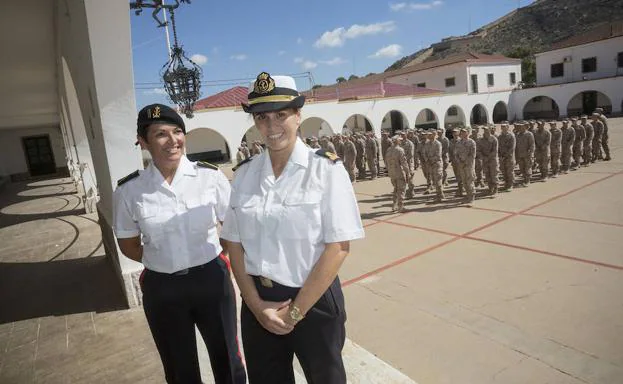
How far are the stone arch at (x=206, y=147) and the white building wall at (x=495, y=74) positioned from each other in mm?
21542

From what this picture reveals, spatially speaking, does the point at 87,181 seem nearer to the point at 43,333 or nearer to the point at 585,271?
the point at 43,333

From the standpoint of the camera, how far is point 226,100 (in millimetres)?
21422

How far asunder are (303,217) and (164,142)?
3.64 ft

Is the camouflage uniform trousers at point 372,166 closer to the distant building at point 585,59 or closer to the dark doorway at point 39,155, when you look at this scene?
the dark doorway at point 39,155

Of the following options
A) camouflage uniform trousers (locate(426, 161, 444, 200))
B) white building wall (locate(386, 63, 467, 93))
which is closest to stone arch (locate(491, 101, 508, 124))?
white building wall (locate(386, 63, 467, 93))

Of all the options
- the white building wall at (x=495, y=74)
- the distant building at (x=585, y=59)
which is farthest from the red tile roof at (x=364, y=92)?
the distant building at (x=585, y=59)

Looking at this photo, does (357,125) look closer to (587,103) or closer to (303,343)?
(587,103)

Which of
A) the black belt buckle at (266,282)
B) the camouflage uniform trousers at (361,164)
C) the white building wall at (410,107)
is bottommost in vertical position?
the camouflage uniform trousers at (361,164)

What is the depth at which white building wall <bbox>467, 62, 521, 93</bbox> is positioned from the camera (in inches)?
1256

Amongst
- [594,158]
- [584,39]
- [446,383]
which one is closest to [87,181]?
[446,383]

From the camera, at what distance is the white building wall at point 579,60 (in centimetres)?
2941

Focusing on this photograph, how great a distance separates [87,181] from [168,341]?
9.97 m

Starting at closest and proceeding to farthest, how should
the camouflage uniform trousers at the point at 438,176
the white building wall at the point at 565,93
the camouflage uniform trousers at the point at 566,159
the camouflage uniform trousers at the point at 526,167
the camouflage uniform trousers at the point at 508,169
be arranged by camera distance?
the camouflage uniform trousers at the point at 438,176, the camouflage uniform trousers at the point at 508,169, the camouflage uniform trousers at the point at 526,167, the camouflage uniform trousers at the point at 566,159, the white building wall at the point at 565,93

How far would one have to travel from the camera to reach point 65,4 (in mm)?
4352
